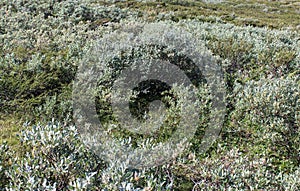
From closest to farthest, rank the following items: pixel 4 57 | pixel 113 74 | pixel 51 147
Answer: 1. pixel 51 147
2. pixel 113 74
3. pixel 4 57

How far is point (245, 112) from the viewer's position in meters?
5.79

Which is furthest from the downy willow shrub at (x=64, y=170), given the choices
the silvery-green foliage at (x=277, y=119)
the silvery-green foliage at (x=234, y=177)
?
the silvery-green foliage at (x=277, y=119)

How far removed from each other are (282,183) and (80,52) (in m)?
5.20

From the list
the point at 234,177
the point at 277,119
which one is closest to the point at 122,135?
the point at 234,177

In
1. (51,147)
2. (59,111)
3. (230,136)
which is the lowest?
(230,136)

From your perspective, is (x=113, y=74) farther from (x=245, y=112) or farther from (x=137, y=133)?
(x=245, y=112)

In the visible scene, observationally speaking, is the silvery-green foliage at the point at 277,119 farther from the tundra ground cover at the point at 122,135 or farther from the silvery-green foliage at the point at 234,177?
the silvery-green foliage at the point at 234,177

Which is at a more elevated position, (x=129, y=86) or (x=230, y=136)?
(x=129, y=86)

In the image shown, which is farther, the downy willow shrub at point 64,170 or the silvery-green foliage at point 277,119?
the silvery-green foliage at point 277,119

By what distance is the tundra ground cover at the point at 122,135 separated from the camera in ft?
11.1

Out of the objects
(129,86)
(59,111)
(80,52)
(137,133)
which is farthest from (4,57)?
(137,133)

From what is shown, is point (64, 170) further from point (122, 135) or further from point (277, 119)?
point (277, 119)

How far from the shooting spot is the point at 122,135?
5.45 metres

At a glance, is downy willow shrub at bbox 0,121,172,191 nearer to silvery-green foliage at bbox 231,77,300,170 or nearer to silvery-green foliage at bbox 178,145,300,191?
silvery-green foliage at bbox 178,145,300,191
